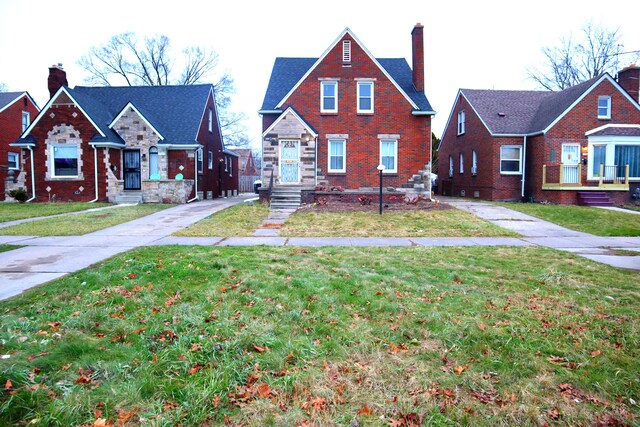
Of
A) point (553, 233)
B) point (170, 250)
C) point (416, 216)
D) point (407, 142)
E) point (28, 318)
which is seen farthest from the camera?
point (407, 142)

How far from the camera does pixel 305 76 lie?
2156cm

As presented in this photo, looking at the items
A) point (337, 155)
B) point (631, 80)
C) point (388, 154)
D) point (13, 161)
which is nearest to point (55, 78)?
point (13, 161)

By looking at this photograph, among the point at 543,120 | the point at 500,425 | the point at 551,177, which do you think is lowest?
the point at 500,425

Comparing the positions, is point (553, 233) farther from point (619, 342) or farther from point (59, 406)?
point (59, 406)

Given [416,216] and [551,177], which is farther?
[551,177]

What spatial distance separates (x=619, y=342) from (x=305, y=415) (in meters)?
3.50

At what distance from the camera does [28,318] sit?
4.75 metres

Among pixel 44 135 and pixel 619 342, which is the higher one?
pixel 44 135

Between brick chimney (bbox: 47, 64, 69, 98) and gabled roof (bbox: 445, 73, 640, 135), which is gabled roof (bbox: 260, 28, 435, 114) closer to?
gabled roof (bbox: 445, 73, 640, 135)

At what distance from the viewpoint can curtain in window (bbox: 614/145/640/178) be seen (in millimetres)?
22344

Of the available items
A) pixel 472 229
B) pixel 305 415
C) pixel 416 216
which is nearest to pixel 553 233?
pixel 472 229

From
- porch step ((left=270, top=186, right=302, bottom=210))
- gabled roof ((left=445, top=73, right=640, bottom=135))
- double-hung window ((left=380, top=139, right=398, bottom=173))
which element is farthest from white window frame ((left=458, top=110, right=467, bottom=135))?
porch step ((left=270, top=186, right=302, bottom=210))

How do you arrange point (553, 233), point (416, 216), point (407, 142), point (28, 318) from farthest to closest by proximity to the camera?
1. point (407, 142)
2. point (416, 216)
3. point (553, 233)
4. point (28, 318)

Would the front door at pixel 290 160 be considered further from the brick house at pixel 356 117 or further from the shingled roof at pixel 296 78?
the shingled roof at pixel 296 78
